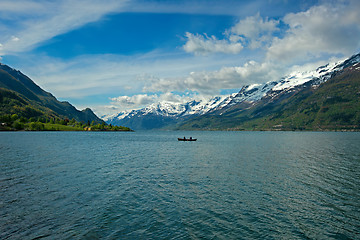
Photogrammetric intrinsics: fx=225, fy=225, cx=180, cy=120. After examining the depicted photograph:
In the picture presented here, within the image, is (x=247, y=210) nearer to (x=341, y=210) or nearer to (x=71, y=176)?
(x=341, y=210)

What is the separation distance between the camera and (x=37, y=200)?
31297 mm

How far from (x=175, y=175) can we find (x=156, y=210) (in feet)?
68.4

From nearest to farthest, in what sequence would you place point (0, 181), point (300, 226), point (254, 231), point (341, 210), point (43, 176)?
point (254, 231) → point (300, 226) → point (341, 210) → point (0, 181) → point (43, 176)

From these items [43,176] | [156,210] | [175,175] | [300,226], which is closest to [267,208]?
[300,226]

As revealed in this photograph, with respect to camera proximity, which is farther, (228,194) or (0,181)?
(0,181)

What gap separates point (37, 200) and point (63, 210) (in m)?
6.33

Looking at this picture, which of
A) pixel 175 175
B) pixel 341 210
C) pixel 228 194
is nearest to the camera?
pixel 341 210

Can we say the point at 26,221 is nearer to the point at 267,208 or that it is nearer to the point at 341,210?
the point at 267,208

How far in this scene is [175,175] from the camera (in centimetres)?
4962

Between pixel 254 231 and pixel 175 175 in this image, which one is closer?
pixel 254 231

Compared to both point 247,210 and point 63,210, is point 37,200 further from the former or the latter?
point 247,210

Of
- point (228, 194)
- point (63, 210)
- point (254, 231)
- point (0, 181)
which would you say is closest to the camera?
point (254, 231)

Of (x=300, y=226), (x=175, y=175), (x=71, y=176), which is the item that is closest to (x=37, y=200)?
(x=71, y=176)

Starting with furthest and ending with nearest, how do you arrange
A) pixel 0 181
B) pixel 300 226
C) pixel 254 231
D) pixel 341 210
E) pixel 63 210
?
pixel 0 181 → pixel 341 210 → pixel 63 210 → pixel 300 226 → pixel 254 231
